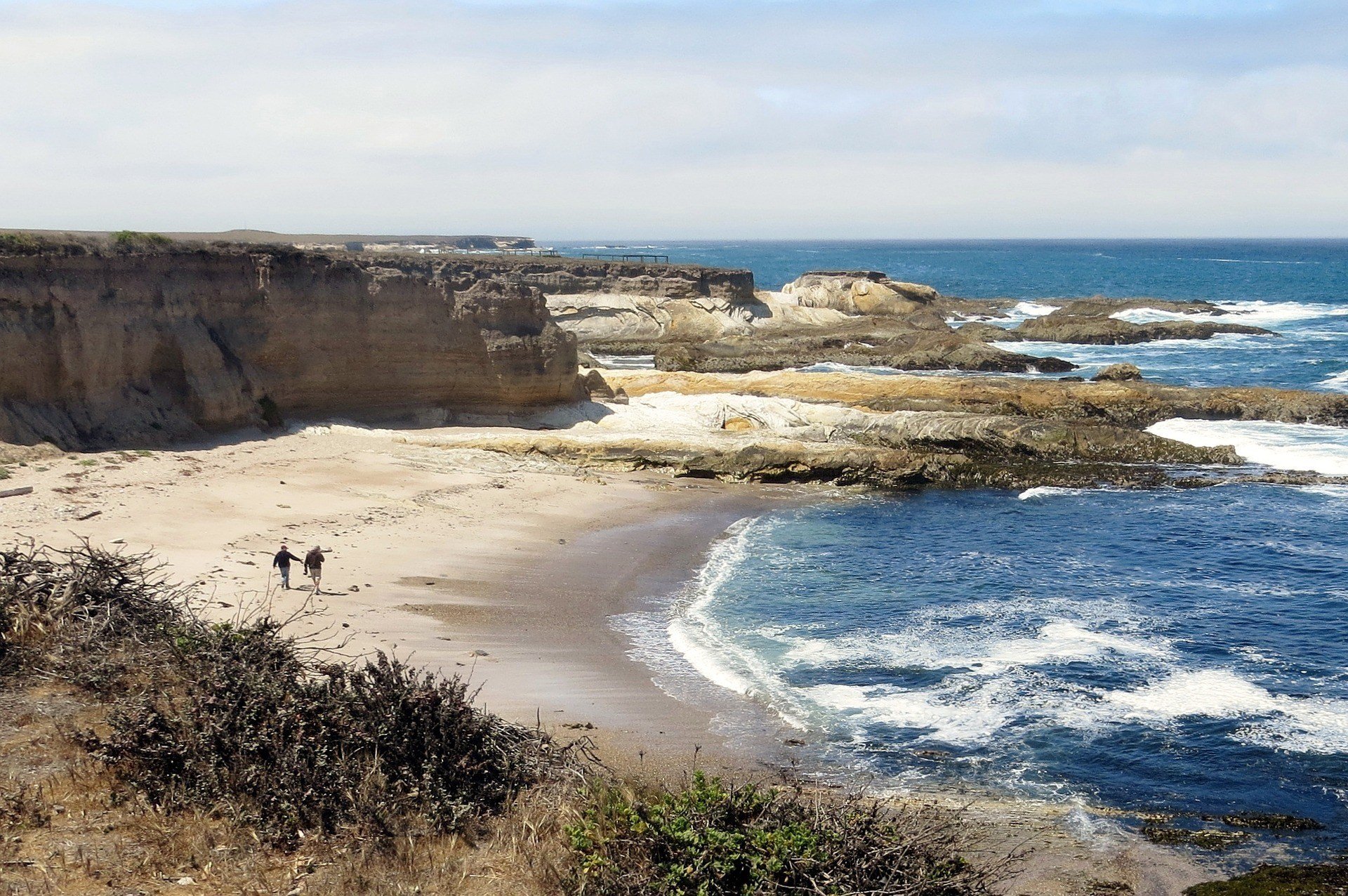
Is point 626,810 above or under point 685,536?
above

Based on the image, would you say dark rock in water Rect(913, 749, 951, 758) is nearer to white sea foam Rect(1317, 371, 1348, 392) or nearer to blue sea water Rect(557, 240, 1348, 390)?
blue sea water Rect(557, 240, 1348, 390)

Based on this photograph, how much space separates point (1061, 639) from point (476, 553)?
934cm

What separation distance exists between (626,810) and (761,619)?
9.57 metres

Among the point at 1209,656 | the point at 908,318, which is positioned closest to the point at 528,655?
the point at 1209,656

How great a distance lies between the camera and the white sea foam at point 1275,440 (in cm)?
2571

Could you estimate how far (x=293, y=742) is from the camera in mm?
6758

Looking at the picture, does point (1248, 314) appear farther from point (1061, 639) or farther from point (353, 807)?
point (353, 807)

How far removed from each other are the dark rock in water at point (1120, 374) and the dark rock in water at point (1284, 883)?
29.0 meters

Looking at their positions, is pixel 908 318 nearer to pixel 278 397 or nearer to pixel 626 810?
pixel 278 397

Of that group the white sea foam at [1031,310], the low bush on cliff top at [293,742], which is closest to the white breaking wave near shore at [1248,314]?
the white sea foam at [1031,310]

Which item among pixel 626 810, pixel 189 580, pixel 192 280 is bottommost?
pixel 189 580

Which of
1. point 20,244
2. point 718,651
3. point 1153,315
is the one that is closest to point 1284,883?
point 718,651

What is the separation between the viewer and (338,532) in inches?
707

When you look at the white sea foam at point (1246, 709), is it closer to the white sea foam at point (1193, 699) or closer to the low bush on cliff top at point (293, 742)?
the white sea foam at point (1193, 699)
